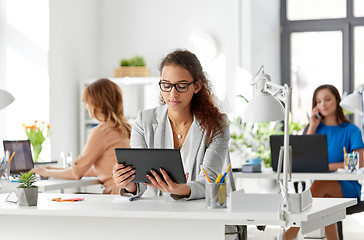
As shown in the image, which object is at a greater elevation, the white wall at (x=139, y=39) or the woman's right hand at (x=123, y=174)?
the white wall at (x=139, y=39)

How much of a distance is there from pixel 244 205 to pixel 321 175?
2.12 m

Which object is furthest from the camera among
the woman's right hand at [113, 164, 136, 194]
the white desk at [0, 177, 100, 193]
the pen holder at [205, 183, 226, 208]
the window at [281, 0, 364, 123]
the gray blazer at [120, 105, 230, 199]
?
the window at [281, 0, 364, 123]

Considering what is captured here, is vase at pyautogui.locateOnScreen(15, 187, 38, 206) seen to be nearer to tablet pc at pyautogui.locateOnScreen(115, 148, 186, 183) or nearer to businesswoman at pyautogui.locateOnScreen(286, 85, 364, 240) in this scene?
tablet pc at pyautogui.locateOnScreen(115, 148, 186, 183)

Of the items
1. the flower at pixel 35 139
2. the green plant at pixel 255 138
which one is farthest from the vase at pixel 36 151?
the green plant at pixel 255 138

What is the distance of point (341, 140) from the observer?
5039 mm

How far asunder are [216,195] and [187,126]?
0.56 metres

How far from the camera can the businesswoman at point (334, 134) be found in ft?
16.1

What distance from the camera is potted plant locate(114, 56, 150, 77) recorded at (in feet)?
23.4

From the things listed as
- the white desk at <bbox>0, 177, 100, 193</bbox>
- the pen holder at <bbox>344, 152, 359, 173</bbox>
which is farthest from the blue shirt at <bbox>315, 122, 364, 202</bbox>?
the white desk at <bbox>0, 177, 100, 193</bbox>

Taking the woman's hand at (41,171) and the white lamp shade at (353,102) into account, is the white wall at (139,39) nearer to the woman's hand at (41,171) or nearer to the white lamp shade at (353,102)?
the woman's hand at (41,171)

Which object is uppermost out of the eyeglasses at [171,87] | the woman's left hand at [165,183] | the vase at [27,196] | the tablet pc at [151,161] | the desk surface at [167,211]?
the eyeglasses at [171,87]

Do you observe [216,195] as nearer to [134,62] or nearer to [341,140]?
[341,140]

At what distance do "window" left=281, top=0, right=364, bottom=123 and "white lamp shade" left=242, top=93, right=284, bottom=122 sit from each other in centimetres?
444

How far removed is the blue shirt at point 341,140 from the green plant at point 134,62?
2696mm
